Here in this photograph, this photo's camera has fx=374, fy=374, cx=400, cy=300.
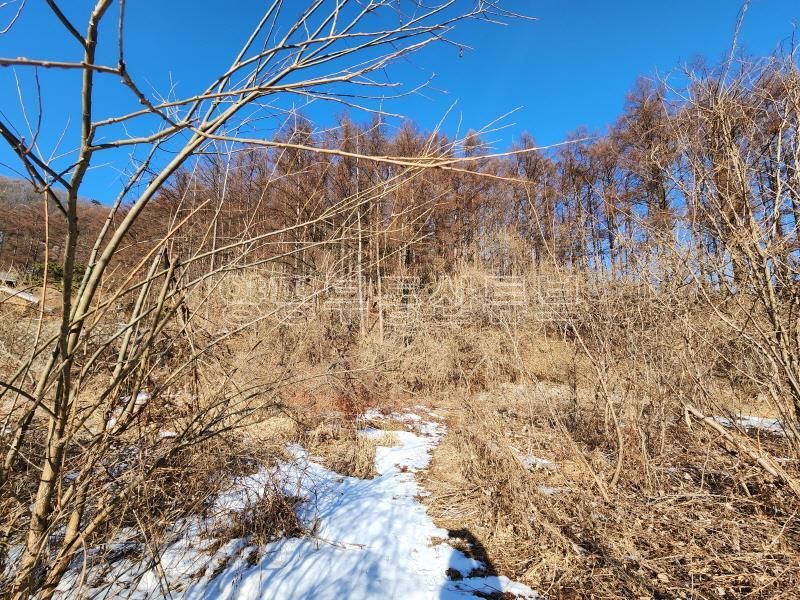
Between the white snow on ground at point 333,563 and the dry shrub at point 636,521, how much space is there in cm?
36

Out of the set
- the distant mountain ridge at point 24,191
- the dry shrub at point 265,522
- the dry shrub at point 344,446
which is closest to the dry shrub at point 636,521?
the dry shrub at point 344,446

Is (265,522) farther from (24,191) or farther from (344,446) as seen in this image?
(24,191)

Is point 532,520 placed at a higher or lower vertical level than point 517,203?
lower

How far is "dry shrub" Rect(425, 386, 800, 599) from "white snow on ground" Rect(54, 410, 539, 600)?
14.2 inches

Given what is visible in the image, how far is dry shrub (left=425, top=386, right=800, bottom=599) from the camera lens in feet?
7.80

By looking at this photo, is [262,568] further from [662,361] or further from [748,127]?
[748,127]

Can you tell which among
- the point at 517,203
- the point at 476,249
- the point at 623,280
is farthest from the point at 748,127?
the point at 517,203

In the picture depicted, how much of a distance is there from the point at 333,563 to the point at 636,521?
235 cm

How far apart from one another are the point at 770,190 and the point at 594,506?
9.00 feet

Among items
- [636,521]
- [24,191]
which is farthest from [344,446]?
[24,191]

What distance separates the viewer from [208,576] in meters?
2.50

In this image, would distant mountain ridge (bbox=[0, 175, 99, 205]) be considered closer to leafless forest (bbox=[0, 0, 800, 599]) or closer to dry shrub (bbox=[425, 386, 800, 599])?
leafless forest (bbox=[0, 0, 800, 599])

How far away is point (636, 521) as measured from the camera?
2932mm

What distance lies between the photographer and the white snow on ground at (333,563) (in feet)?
7.85
